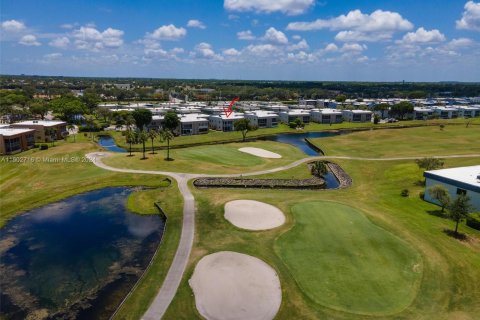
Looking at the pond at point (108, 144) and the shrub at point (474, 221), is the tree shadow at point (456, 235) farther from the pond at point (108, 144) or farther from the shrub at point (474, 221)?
the pond at point (108, 144)

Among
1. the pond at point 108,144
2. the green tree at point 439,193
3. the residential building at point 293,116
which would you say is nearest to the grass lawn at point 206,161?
the pond at point 108,144

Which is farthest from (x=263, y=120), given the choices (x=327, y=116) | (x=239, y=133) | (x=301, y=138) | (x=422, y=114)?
(x=422, y=114)

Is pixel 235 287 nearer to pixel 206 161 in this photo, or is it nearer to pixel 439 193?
pixel 439 193

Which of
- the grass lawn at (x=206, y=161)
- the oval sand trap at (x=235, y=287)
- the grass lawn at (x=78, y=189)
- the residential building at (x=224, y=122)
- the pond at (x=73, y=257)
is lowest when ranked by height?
the pond at (x=73, y=257)

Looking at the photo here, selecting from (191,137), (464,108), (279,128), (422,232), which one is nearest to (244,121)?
(191,137)

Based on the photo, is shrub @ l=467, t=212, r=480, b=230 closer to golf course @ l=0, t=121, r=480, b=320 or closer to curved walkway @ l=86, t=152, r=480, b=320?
golf course @ l=0, t=121, r=480, b=320

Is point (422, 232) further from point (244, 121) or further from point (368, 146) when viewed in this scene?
point (244, 121)
